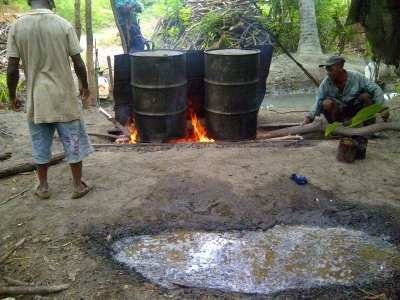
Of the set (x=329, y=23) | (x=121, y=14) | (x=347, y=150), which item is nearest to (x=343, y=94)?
(x=347, y=150)

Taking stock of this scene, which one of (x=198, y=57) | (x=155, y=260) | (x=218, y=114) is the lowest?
(x=155, y=260)

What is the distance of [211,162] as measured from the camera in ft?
15.2

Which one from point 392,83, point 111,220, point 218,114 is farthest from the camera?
point 392,83

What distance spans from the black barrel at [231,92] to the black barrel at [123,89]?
48.2 inches

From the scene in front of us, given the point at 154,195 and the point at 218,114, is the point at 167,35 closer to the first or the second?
the point at 218,114

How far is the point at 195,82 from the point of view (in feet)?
20.0

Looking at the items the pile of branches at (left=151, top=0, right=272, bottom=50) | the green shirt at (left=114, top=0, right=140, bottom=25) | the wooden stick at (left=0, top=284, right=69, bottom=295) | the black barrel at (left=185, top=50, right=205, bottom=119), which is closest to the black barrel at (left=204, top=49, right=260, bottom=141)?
the black barrel at (left=185, top=50, right=205, bottom=119)

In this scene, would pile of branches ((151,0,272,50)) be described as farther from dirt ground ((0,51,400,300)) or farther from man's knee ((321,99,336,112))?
dirt ground ((0,51,400,300))

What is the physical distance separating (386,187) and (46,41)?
145 inches

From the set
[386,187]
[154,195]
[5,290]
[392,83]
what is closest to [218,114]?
[154,195]

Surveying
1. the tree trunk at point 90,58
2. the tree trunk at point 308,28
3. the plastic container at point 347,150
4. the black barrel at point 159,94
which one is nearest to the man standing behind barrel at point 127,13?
the tree trunk at point 90,58

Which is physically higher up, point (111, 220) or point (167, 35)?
point (167, 35)

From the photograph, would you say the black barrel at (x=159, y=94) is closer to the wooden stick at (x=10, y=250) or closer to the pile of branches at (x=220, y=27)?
the wooden stick at (x=10, y=250)

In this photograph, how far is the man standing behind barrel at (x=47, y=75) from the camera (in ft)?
10.6
